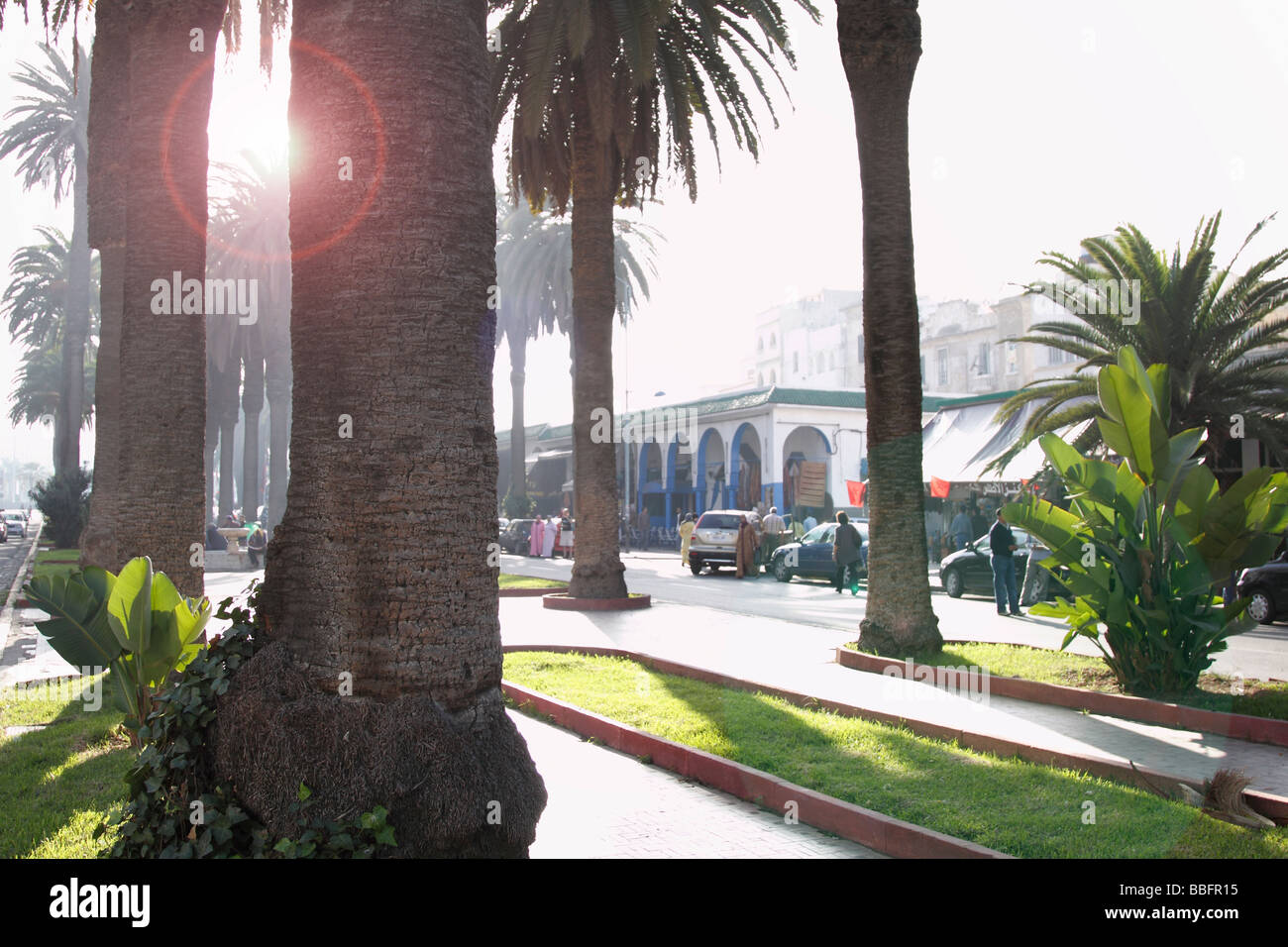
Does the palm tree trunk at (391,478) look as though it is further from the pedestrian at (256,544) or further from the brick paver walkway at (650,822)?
the pedestrian at (256,544)

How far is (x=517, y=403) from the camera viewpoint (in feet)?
161

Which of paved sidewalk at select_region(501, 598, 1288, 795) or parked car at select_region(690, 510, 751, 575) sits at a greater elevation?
parked car at select_region(690, 510, 751, 575)

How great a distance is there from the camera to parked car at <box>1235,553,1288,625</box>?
17.7 m

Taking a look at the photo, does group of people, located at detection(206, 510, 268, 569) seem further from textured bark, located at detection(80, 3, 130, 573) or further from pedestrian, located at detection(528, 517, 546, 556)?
pedestrian, located at detection(528, 517, 546, 556)

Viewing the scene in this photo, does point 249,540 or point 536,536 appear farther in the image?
point 536,536

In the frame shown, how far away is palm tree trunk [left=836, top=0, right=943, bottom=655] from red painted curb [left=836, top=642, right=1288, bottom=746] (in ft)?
3.27

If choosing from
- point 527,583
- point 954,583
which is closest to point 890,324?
point 954,583

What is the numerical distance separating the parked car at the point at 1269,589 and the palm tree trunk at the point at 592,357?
10.9 m

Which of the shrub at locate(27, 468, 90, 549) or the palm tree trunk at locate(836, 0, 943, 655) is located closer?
the palm tree trunk at locate(836, 0, 943, 655)

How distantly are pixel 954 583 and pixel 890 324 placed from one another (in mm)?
11955

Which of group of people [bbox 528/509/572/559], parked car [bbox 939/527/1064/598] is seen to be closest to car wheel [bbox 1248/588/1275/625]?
parked car [bbox 939/527/1064/598]

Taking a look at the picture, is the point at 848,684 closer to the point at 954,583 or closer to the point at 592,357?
the point at 592,357

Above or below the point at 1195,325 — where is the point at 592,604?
below
